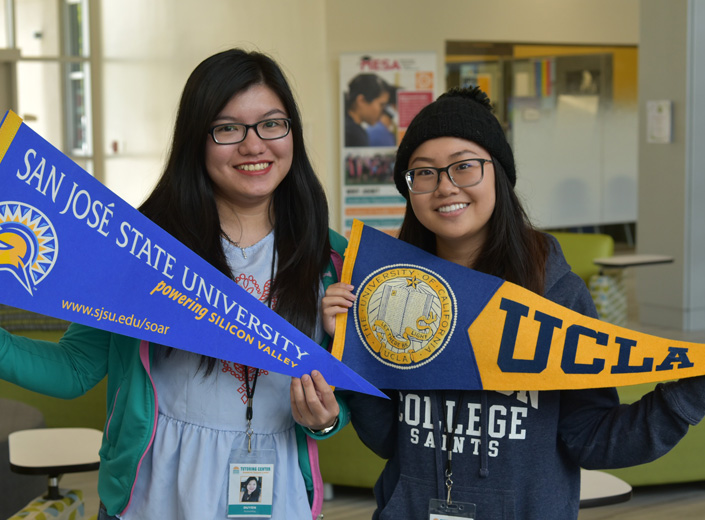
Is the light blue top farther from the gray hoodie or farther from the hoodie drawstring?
the hoodie drawstring

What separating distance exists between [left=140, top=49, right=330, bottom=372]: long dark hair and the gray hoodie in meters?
0.28

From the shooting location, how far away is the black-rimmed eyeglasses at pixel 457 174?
1.58m

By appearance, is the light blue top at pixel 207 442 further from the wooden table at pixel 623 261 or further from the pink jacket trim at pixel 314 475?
the wooden table at pixel 623 261

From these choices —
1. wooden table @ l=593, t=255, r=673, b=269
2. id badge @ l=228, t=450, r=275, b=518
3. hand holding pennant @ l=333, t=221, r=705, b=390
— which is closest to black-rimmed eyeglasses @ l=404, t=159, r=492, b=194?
hand holding pennant @ l=333, t=221, r=705, b=390

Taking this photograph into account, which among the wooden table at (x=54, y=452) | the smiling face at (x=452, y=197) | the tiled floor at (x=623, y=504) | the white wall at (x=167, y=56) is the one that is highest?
the white wall at (x=167, y=56)

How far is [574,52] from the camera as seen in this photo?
420 inches

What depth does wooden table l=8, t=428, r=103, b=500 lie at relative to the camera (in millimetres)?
2668

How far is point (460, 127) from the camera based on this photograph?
159cm

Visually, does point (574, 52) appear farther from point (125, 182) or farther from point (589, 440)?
point (589, 440)

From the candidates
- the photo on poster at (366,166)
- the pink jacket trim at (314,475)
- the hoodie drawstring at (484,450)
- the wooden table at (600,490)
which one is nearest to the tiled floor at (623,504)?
the wooden table at (600,490)

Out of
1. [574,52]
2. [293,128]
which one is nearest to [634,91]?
[574,52]

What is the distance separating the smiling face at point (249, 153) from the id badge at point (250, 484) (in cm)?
52

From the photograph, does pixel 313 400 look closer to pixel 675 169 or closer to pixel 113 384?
pixel 113 384

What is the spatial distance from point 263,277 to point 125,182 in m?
9.58
